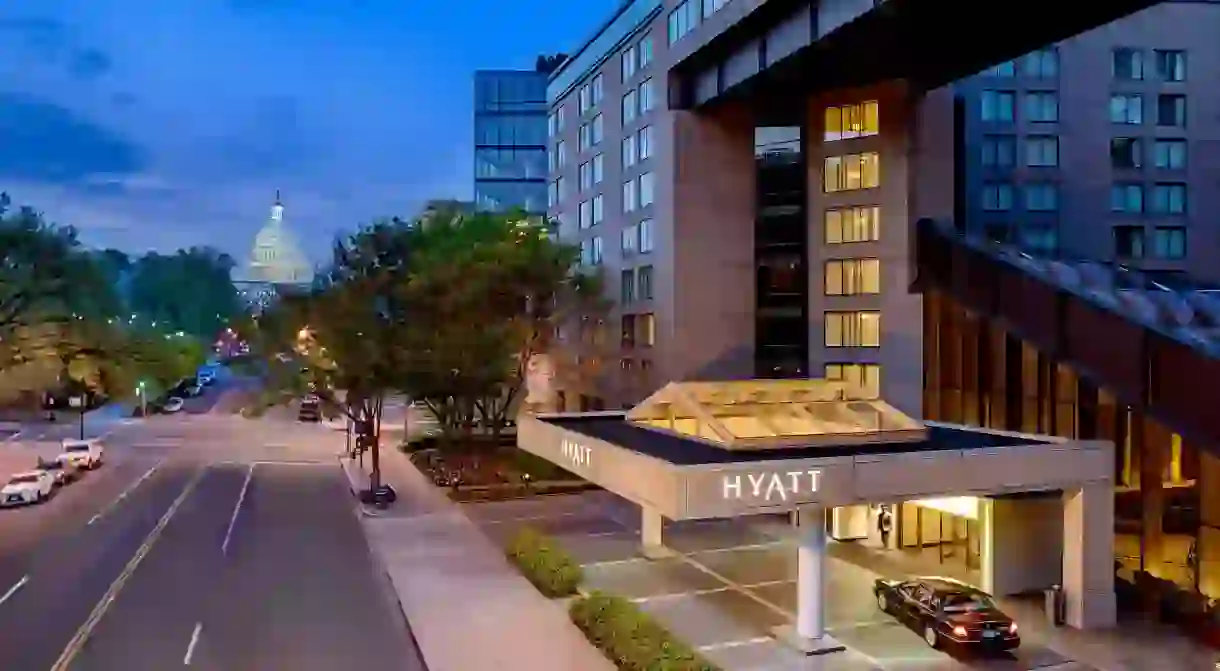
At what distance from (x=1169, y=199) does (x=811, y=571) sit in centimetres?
3455

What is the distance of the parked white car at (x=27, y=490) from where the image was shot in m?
37.8

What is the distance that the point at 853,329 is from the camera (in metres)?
39.6

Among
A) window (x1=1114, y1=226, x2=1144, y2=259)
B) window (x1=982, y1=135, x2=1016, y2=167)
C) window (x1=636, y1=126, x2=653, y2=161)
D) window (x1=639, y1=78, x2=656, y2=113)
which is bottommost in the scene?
window (x1=1114, y1=226, x2=1144, y2=259)

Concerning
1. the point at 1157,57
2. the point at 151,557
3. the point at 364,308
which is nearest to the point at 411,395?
the point at 364,308

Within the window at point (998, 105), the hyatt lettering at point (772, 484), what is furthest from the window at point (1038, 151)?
the hyatt lettering at point (772, 484)

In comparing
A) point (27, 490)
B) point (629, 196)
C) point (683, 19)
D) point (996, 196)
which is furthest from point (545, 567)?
point (996, 196)

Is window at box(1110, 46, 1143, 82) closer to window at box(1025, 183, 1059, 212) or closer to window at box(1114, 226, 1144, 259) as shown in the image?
window at box(1025, 183, 1059, 212)

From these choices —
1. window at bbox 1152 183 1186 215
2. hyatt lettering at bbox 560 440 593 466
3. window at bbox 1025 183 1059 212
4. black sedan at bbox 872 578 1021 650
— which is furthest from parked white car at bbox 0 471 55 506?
window at bbox 1152 183 1186 215

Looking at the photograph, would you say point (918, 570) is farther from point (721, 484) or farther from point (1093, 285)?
point (721, 484)

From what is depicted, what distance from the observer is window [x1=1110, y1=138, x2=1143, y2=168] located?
44.4 metres

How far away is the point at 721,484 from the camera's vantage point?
17312 mm

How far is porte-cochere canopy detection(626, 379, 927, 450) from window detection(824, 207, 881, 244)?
1467 centimetres

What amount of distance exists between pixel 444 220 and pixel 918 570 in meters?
32.0

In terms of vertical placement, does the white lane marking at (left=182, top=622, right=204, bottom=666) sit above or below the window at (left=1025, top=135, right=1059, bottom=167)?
below
